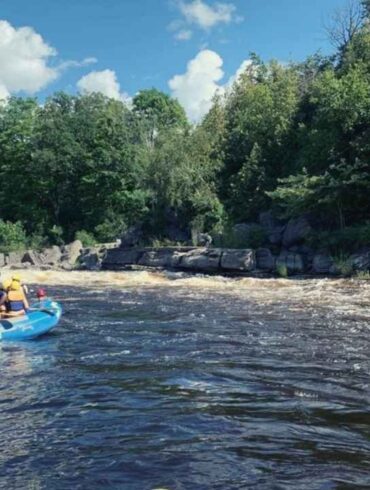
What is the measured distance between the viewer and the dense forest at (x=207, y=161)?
22797mm

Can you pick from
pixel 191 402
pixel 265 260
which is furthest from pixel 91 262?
pixel 191 402

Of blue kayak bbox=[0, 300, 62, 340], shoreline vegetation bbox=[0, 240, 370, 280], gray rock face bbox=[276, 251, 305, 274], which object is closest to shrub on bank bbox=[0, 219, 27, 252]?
shoreline vegetation bbox=[0, 240, 370, 280]

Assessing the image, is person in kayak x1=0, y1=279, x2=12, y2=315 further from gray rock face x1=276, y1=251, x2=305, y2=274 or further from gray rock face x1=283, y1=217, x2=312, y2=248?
gray rock face x1=283, y1=217, x2=312, y2=248

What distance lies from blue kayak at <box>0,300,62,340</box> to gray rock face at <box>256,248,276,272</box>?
11951mm

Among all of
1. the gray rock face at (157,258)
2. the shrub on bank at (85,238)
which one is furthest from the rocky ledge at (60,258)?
the gray rock face at (157,258)

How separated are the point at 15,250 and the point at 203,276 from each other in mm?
15171

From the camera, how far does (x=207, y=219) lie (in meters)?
28.5

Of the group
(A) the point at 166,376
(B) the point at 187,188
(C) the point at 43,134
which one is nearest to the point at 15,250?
(C) the point at 43,134

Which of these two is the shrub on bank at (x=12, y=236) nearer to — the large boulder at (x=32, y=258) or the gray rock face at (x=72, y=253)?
the large boulder at (x=32, y=258)

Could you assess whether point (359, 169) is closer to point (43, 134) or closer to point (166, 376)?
point (166, 376)

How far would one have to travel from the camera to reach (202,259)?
2302 cm

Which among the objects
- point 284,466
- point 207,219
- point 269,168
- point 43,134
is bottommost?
point 284,466

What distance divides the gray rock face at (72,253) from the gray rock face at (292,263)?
1196cm

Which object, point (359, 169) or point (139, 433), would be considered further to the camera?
point (359, 169)
